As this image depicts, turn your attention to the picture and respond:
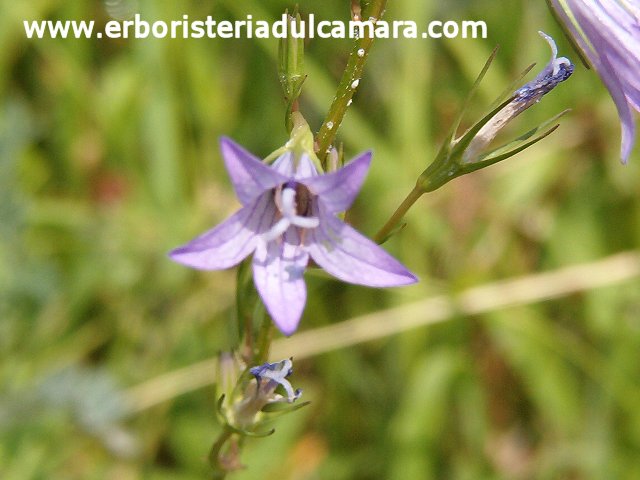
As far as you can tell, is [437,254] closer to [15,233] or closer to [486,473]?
[486,473]

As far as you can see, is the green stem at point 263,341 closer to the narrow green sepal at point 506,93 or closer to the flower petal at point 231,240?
the flower petal at point 231,240

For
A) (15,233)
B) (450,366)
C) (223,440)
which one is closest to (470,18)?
(450,366)

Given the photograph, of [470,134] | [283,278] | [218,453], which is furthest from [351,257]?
[218,453]

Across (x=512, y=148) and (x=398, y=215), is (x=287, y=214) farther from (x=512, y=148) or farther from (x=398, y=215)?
(x=512, y=148)

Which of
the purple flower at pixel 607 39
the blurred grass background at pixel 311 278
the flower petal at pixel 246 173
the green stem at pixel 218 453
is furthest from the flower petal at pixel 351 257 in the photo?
the blurred grass background at pixel 311 278

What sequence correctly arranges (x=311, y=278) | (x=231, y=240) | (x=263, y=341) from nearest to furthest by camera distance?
(x=231, y=240), (x=263, y=341), (x=311, y=278)

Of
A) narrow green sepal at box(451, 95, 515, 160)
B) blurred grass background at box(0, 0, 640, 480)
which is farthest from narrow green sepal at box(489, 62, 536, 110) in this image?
blurred grass background at box(0, 0, 640, 480)

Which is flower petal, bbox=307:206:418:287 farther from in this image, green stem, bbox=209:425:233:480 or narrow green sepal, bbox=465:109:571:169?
green stem, bbox=209:425:233:480
